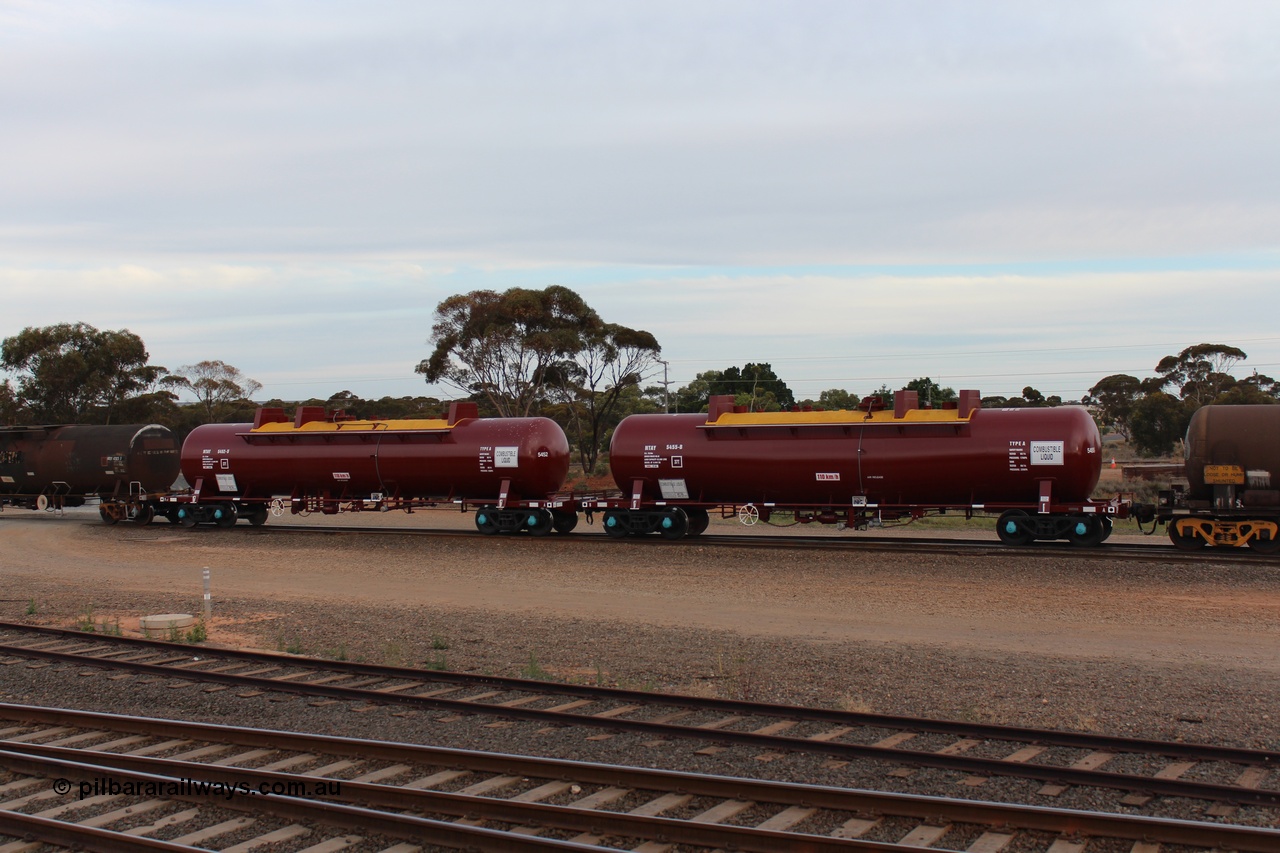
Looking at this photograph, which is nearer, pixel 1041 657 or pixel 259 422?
pixel 1041 657

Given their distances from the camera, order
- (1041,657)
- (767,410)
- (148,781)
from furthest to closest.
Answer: (767,410) → (1041,657) → (148,781)

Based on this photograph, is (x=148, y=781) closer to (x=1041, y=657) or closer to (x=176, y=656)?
(x=176, y=656)

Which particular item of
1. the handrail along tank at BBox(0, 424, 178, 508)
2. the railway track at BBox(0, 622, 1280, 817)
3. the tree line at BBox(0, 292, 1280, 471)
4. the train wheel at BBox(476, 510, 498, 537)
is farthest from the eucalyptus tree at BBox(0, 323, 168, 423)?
the railway track at BBox(0, 622, 1280, 817)

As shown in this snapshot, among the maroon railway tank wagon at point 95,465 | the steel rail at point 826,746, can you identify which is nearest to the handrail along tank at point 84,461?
the maroon railway tank wagon at point 95,465

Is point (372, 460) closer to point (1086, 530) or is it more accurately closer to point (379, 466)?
point (379, 466)

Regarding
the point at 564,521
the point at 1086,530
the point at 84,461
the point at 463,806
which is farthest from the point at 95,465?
the point at 463,806

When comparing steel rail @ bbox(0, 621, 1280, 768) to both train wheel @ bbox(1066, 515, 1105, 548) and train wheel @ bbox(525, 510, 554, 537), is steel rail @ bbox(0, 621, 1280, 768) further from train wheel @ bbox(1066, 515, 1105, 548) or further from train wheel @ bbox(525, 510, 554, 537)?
train wheel @ bbox(1066, 515, 1105, 548)

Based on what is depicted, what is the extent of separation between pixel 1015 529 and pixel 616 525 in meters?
9.91

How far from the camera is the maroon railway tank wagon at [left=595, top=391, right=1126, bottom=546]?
72.2ft

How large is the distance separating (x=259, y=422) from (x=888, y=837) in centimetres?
2812

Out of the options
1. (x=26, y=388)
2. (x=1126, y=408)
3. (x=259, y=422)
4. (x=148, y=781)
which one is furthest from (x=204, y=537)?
(x=1126, y=408)

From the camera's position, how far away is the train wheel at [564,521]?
2812cm

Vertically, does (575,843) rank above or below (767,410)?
below

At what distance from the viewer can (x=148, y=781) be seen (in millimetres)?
8016
